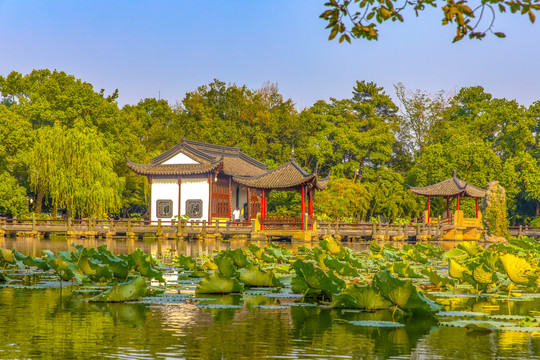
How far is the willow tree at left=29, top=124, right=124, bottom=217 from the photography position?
33719 mm

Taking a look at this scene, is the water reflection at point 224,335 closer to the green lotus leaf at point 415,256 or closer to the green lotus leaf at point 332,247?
the green lotus leaf at point 332,247

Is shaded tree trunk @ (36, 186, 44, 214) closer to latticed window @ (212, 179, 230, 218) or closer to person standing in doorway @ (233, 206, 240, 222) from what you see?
latticed window @ (212, 179, 230, 218)

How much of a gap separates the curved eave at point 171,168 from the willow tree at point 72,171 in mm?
1891

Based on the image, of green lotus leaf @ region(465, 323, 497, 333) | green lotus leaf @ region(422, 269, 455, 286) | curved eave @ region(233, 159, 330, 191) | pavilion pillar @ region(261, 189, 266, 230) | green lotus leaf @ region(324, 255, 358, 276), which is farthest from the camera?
pavilion pillar @ region(261, 189, 266, 230)

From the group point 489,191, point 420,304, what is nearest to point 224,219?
point 489,191

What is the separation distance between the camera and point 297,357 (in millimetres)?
4105

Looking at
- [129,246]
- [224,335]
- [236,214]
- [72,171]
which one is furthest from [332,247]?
[236,214]

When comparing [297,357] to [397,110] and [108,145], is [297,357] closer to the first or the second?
[108,145]

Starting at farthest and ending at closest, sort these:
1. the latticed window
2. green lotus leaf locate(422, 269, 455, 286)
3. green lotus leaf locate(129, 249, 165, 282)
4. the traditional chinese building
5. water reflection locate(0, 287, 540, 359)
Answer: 1. the latticed window
2. the traditional chinese building
3. green lotus leaf locate(129, 249, 165, 282)
4. green lotus leaf locate(422, 269, 455, 286)
5. water reflection locate(0, 287, 540, 359)

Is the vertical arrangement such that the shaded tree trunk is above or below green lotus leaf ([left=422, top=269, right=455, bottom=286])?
above

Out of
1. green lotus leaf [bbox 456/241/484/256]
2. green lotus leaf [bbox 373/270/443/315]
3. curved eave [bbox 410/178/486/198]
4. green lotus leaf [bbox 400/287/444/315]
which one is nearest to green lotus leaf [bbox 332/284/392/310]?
green lotus leaf [bbox 373/270/443/315]

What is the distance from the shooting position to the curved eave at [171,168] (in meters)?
36.3

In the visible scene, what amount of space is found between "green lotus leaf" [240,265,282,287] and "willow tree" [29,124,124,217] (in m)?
27.8

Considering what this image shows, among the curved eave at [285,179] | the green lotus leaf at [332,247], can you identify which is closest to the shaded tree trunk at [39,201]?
the curved eave at [285,179]
